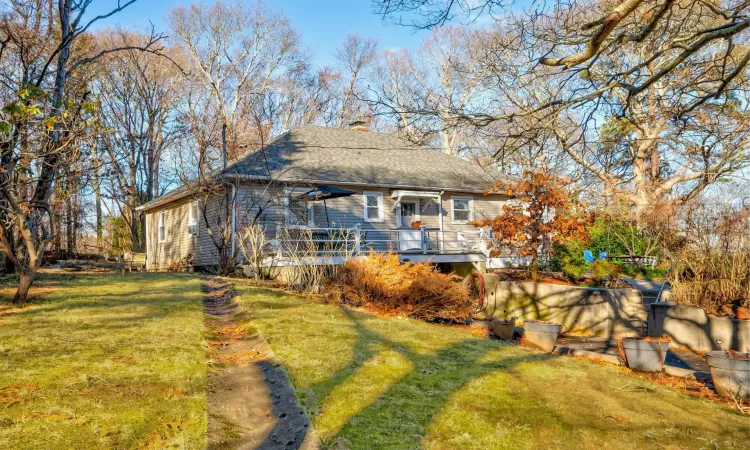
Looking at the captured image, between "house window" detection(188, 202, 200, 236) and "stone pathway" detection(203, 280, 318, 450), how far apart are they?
13.6 meters

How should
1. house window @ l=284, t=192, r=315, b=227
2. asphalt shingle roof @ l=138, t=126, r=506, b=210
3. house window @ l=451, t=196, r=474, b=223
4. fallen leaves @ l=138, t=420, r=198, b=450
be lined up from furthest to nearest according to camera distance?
house window @ l=451, t=196, r=474, b=223 < asphalt shingle roof @ l=138, t=126, r=506, b=210 < house window @ l=284, t=192, r=315, b=227 < fallen leaves @ l=138, t=420, r=198, b=450

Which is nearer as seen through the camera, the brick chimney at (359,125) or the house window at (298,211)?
the house window at (298,211)

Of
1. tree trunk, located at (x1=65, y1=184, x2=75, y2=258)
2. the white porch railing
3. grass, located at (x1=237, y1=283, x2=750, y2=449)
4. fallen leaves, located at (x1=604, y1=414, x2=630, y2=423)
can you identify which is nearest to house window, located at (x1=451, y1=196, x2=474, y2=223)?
the white porch railing

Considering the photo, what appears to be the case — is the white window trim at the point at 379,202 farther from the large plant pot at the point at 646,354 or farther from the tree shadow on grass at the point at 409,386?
the large plant pot at the point at 646,354

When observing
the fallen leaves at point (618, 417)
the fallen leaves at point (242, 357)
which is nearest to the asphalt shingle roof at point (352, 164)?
the fallen leaves at point (242, 357)

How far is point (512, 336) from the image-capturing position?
8445mm

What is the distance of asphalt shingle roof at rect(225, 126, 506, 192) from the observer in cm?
1825

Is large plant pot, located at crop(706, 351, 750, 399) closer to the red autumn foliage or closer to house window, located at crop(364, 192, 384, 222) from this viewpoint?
the red autumn foliage

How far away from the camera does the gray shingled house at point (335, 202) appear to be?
1703 cm

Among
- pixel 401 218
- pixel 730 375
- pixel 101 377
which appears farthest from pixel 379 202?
pixel 101 377

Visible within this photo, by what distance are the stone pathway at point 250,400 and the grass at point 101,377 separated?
17cm

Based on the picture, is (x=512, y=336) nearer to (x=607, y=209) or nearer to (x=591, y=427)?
(x=591, y=427)

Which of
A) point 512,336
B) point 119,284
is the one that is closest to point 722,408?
point 512,336

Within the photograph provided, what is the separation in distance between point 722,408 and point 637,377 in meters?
1.13
